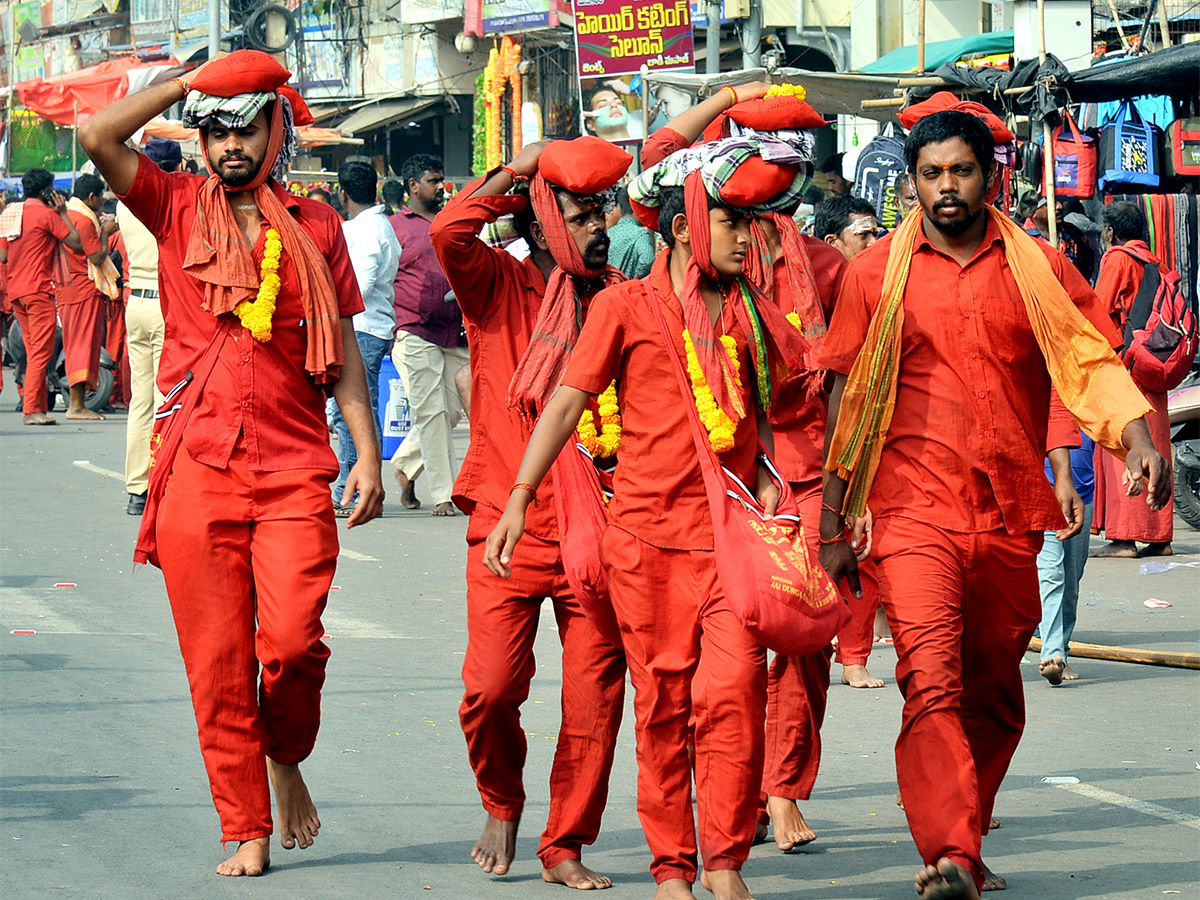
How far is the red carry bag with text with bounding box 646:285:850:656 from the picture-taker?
175 inches

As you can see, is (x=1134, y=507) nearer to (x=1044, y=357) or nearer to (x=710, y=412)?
(x=1044, y=357)

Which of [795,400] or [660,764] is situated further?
[795,400]

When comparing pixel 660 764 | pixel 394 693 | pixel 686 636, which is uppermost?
pixel 686 636

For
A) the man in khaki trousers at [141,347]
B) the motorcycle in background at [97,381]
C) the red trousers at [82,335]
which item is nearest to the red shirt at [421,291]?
the man in khaki trousers at [141,347]

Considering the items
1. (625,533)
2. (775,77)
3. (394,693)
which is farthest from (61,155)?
(625,533)

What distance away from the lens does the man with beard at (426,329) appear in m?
11.9

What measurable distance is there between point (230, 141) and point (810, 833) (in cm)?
260

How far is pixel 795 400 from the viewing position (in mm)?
5973

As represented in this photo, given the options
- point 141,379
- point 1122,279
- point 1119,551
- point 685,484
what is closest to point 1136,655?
point 1119,551

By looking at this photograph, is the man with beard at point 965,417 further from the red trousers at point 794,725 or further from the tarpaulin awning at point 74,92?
the tarpaulin awning at point 74,92

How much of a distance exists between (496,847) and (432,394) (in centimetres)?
721

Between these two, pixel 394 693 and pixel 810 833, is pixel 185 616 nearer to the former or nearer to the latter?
pixel 810 833

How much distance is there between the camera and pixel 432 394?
12.1m

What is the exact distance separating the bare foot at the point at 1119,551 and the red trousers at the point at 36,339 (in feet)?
37.1
